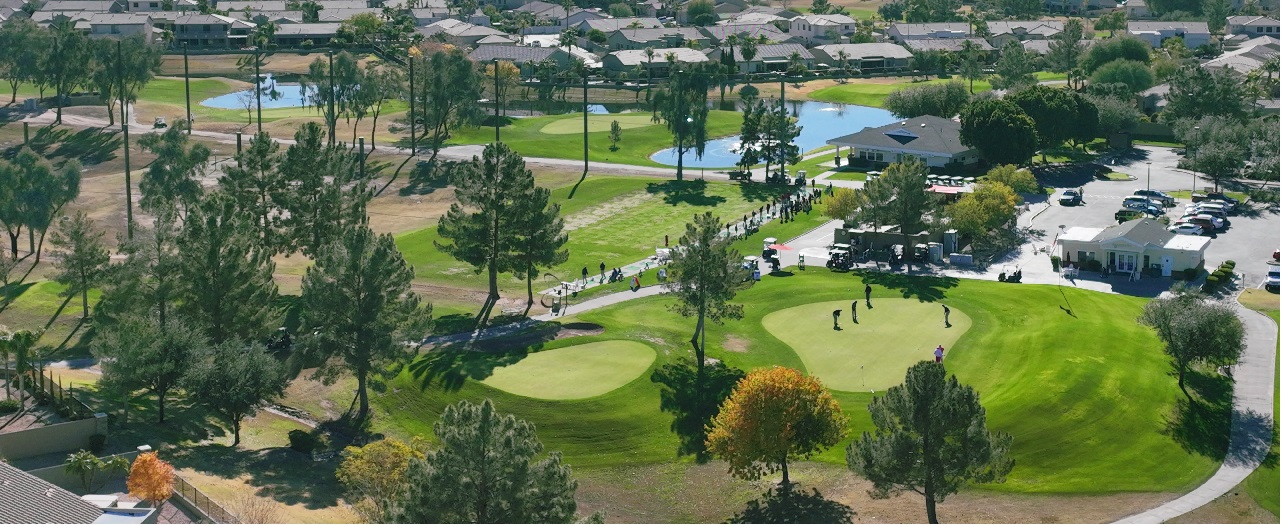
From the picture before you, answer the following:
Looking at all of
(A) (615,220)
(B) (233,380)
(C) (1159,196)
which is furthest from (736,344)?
(C) (1159,196)

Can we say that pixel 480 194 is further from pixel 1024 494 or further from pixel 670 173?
pixel 670 173

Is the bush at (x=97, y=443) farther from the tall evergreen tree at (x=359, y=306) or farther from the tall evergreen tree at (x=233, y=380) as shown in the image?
the tall evergreen tree at (x=359, y=306)

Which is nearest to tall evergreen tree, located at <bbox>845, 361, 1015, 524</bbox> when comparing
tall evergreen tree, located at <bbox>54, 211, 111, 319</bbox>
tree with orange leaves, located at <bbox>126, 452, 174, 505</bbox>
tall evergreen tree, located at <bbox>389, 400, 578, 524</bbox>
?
tall evergreen tree, located at <bbox>389, 400, 578, 524</bbox>

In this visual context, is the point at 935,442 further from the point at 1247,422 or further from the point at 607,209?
the point at 607,209

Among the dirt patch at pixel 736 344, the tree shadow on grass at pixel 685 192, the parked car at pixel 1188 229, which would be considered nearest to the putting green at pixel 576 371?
the dirt patch at pixel 736 344

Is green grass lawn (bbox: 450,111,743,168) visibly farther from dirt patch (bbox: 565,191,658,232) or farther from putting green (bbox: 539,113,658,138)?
dirt patch (bbox: 565,191,658,232)

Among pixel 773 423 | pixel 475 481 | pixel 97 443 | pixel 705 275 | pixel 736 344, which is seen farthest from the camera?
pixel 736 344

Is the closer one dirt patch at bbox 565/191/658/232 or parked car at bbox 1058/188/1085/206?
dirt patch at bbox 565/191/658/232
